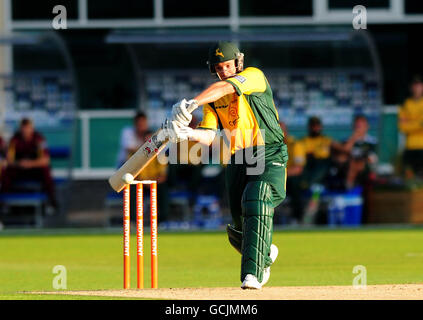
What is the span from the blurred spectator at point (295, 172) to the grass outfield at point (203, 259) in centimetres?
87

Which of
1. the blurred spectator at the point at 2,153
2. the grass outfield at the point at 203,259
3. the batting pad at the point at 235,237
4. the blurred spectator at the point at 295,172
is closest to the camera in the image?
the batting pad at the point at 235,237

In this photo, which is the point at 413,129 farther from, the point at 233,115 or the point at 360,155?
the point at 233,115

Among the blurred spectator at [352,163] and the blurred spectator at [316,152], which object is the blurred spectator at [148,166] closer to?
the blurred spectator at [316,152]

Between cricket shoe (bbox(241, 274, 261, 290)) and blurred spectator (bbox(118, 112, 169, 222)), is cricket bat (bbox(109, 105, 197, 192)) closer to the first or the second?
cricket shoe (bbox(241, 274, 261, 290))

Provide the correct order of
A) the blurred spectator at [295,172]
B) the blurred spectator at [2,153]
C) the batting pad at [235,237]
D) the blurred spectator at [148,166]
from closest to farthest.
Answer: the batting pad at [235,237], the blurred spectator at [148,166], the blurred spectator at [295,172], the blurred spectator at [2,153]

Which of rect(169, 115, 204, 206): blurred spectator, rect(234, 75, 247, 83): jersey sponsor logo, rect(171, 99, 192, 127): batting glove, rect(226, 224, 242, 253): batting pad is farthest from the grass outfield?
rect(234, 75, 247, 83): jersey sponsor logo

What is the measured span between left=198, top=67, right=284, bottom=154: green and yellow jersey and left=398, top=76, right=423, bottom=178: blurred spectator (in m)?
10.0

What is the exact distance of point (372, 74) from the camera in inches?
830

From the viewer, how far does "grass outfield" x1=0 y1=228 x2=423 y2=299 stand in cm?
1162

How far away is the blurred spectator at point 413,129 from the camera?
19.7 m

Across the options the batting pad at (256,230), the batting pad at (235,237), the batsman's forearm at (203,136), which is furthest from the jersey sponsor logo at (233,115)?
the batting pad at (235,237)

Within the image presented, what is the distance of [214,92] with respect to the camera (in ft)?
30.9
